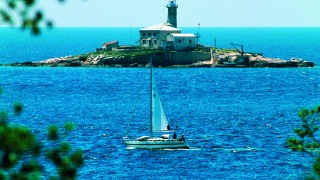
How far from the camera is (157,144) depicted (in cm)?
6575

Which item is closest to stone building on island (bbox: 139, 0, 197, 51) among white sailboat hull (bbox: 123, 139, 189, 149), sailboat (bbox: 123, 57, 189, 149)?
sailboat (bbox: 123, 57, 189, 149)

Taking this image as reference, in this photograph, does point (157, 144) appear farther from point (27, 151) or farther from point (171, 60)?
point (171, 60)

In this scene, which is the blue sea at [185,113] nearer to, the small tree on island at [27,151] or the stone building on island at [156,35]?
the stone building on island at [156,35]

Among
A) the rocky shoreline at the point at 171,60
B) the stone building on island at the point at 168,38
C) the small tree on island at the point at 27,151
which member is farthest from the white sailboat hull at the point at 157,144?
the stone building on island at the point at 168,38

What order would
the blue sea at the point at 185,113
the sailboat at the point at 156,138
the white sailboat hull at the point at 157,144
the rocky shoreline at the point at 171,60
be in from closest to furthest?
1. the blue sea at the point at 185,113
2. the white sailboat hull at the point at 157,144
3. the sailboat at the point at 156,138
4. the rocky shoreline at the point at 171,60

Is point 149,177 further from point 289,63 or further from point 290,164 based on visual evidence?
point 289,63

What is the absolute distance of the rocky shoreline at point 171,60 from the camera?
485ft

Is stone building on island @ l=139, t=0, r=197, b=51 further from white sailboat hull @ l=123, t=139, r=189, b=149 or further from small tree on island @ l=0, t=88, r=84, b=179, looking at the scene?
small tree on island @ l=0, t=88, r=84, b=179

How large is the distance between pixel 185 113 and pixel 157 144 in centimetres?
2253

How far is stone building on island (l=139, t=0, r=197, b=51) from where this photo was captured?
487ft

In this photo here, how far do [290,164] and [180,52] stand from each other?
91417 millimetres

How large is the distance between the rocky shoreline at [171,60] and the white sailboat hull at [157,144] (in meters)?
80.3

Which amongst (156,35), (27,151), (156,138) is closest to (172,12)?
(156,35)

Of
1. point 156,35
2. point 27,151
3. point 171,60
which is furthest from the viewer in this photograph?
point 156,35
